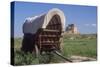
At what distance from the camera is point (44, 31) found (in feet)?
8.34

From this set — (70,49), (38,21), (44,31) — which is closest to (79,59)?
(70,49)

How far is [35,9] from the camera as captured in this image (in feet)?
8.19

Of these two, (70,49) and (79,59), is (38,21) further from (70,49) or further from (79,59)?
(79,59)

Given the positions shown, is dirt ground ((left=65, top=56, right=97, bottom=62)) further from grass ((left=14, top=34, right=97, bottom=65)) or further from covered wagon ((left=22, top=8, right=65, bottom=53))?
covered wagon ((left=22, top=8, right=65, bottom=53))

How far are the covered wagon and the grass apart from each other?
0.24 ft

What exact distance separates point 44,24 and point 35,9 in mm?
203

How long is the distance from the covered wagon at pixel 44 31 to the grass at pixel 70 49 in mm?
72

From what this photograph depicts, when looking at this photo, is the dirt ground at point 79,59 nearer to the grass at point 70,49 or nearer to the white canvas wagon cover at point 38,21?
the grass at point 70,49

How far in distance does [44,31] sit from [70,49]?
0.42m

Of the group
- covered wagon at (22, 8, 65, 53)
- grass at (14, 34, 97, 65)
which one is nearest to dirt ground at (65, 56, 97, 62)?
grass at (14, 34, 97, 65)

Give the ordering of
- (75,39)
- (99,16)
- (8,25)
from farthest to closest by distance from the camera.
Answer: (99,16) → (75,39) → (8,25)

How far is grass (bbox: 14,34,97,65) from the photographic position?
7.91ft

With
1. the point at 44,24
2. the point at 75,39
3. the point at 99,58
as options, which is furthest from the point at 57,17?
the point at 99,58

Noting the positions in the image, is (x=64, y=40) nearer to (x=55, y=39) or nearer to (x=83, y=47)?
(x=55, y=39)
